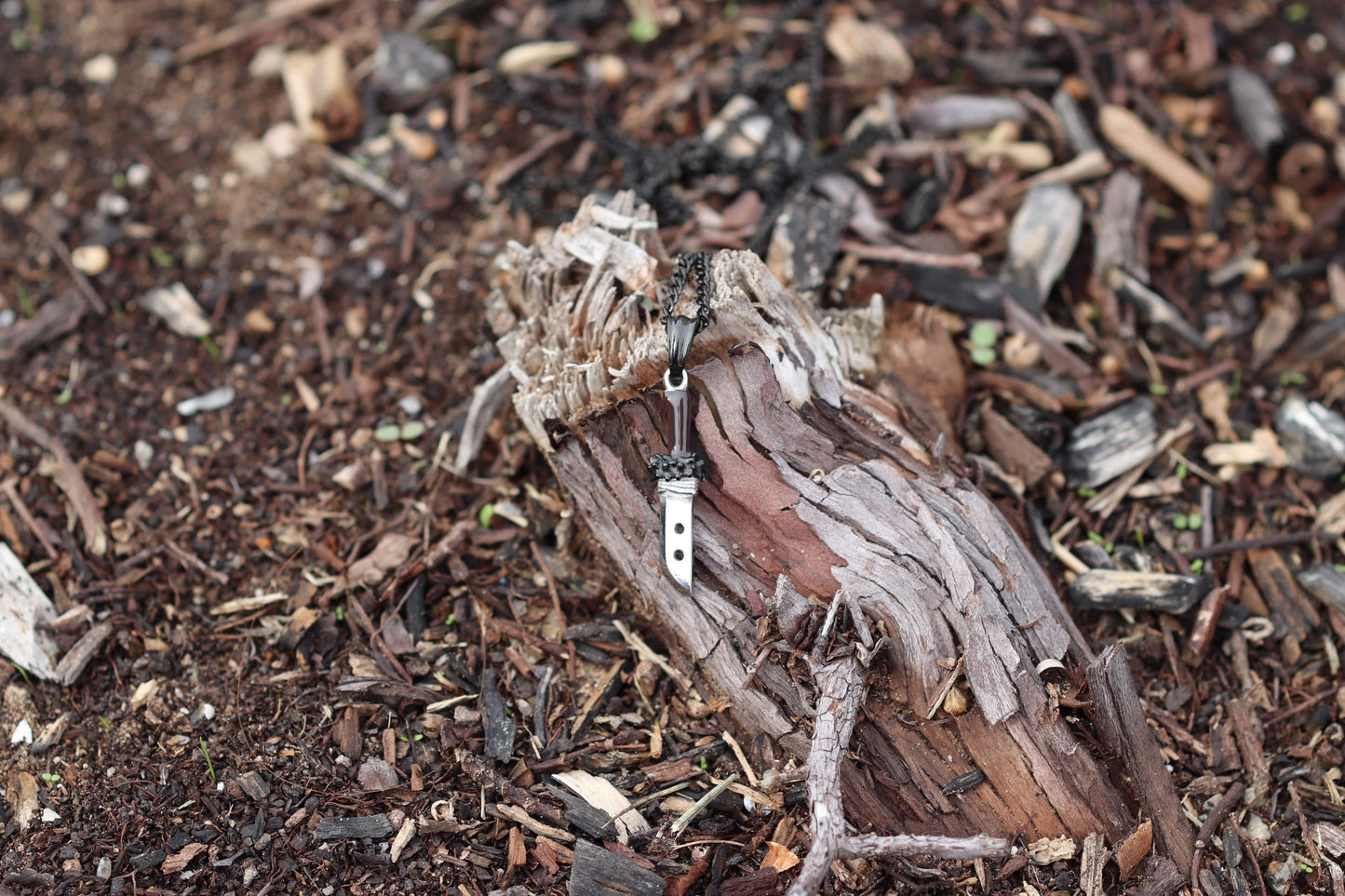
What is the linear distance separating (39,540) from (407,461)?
1312mm

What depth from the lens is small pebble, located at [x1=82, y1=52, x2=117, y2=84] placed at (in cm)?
477

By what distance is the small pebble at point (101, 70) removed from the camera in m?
4.77

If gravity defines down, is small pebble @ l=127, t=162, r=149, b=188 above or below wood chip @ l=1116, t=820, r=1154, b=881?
above

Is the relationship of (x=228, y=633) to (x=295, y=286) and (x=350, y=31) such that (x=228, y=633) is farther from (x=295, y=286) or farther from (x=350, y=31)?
(x=350, y=31)

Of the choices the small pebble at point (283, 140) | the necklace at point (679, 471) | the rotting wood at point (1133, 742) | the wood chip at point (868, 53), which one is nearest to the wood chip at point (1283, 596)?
the rotting wood at point (1133, 742)

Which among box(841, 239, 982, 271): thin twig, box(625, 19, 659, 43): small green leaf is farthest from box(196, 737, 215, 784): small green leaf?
box(625, 19, 659, 43): small green leaf

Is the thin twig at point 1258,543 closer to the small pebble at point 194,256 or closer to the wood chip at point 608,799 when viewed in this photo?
the wood chip at point 608,799

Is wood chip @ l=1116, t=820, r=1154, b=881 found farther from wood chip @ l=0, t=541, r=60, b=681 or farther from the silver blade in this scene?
wood chip @ l=0, t=541, r=60, b=681

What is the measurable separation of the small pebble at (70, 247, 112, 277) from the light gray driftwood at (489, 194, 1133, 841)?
2172mm

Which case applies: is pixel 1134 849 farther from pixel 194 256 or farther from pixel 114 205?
pixel 114 205

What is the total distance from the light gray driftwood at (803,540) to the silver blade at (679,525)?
6cm

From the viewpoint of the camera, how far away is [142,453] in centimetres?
371

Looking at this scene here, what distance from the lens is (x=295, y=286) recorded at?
414 centimetres

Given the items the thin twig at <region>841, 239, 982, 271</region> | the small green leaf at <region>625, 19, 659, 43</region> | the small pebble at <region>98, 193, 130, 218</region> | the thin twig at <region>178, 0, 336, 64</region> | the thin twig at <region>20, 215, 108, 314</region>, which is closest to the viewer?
the thin twig at <region>841, 239, 982, 271</region>
